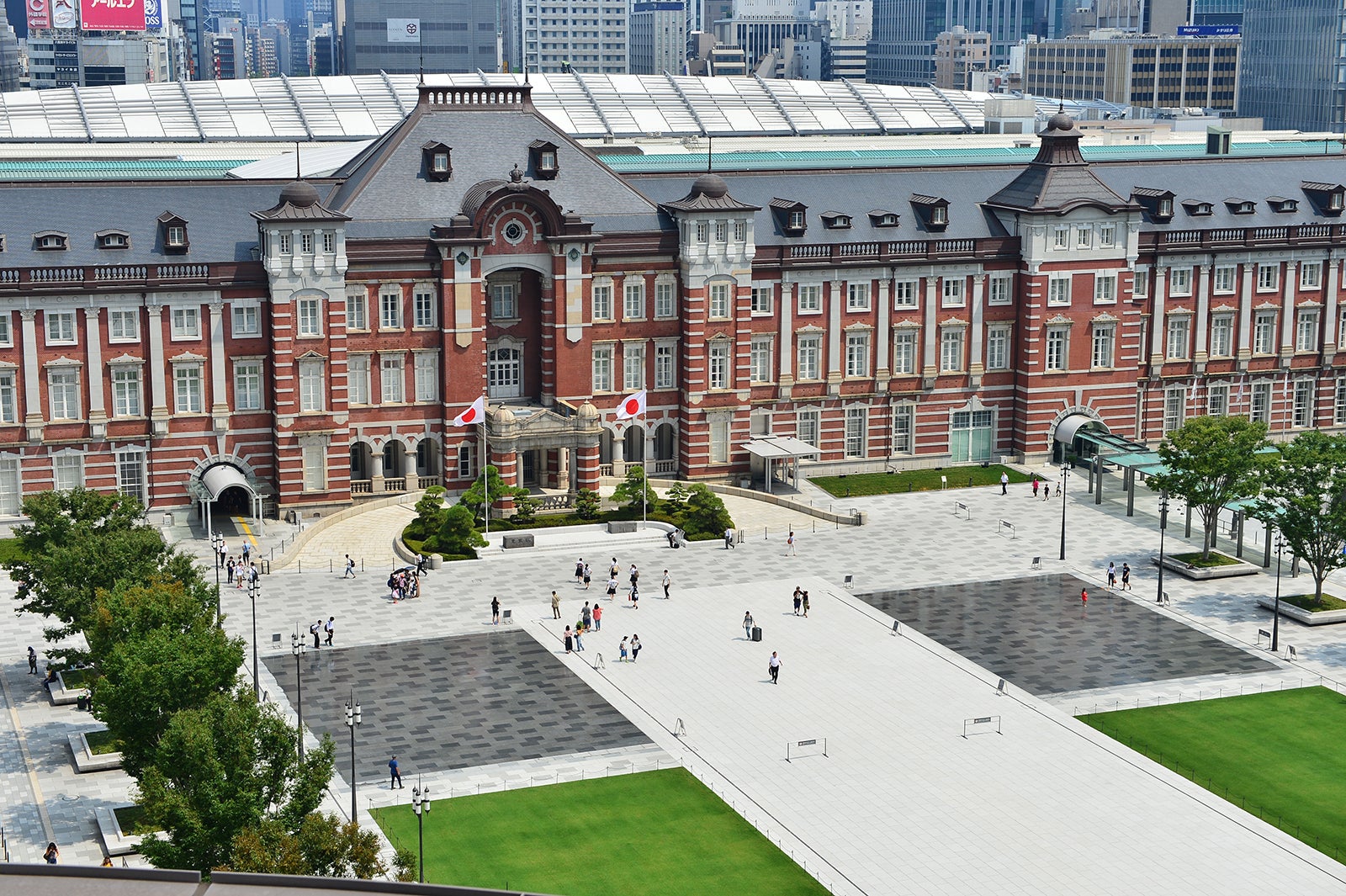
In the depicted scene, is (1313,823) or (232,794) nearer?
(232,794)

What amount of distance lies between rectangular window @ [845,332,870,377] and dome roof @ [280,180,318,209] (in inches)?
1414

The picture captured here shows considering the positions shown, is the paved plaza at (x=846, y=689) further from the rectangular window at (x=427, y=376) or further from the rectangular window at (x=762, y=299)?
the rectangular window at (x=762, y=299)

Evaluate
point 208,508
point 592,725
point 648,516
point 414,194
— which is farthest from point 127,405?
point 592,725

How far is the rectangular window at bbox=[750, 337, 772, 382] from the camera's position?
13000cm

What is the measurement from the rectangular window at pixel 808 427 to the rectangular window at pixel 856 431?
2144mm

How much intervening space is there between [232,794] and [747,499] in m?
64.5

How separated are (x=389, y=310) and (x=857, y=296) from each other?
100ft

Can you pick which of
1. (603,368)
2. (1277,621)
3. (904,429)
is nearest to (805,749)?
(1277,621)

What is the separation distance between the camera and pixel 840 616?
340 feet

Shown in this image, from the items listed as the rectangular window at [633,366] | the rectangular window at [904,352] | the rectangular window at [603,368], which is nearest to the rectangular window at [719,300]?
the rectangular window at [633,366]

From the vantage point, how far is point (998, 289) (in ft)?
438

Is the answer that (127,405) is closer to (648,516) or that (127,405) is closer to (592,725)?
(648,516)

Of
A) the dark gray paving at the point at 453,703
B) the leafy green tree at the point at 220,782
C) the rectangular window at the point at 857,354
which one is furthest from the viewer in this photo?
the rectangular window at the point at 857,354

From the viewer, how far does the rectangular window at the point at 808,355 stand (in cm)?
13100
